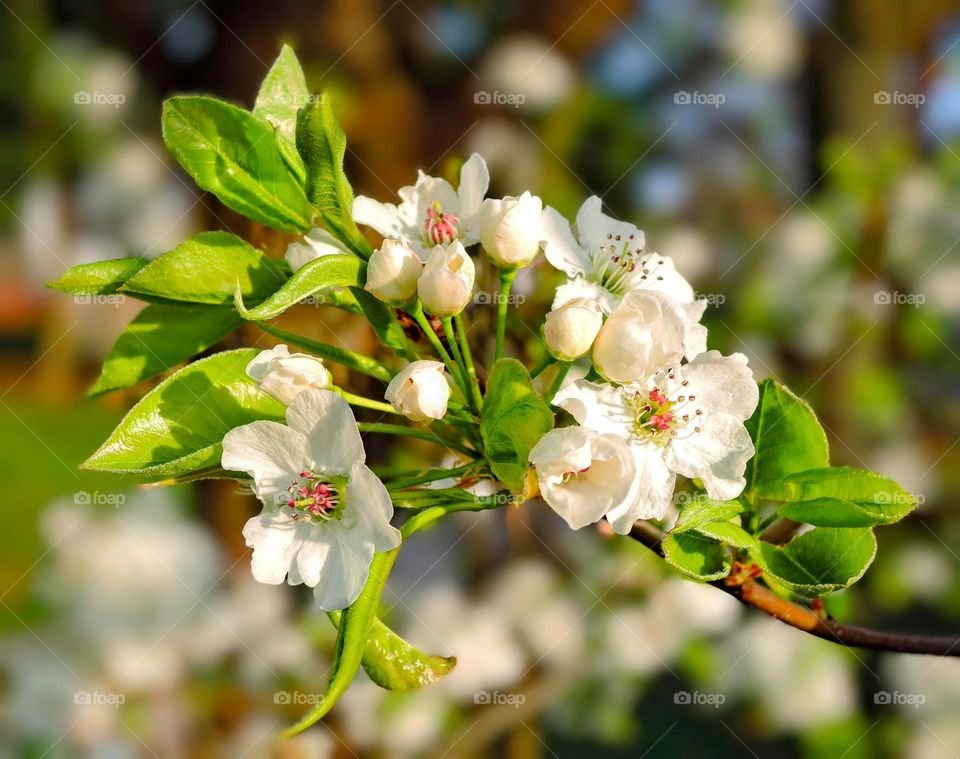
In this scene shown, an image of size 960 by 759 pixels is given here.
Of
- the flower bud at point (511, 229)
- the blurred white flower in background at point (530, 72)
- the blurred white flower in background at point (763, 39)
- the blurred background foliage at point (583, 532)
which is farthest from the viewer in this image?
the blurred white flower in background at point (763, 39)

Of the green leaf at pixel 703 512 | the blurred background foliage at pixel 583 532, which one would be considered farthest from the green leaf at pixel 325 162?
the blurred background foliage at pixel 583 532

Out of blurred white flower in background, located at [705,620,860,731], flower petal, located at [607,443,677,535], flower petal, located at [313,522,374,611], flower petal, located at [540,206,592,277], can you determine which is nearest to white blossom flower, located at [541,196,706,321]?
flower petal, located at [540,206,592,277]

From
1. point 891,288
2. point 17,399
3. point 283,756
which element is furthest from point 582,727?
point 17,399

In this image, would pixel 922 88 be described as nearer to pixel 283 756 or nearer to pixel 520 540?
pixel 520 540

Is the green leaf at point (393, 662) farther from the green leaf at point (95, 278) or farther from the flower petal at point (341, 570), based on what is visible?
the green leaf at point (95, 278)

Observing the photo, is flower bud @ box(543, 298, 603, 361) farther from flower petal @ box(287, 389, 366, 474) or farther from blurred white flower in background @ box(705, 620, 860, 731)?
blurred white flower in background @ box(705, 620, 860, 731)
